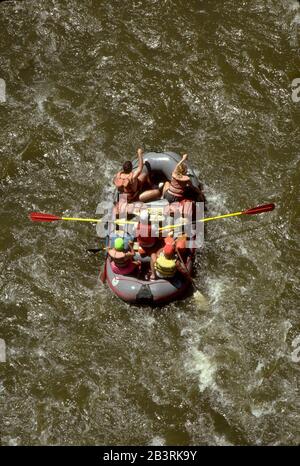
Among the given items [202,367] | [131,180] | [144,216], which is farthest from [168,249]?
[202,367]

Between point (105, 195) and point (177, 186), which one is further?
point (105, 195)

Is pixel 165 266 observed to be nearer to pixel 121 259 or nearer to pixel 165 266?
pixel 165 266

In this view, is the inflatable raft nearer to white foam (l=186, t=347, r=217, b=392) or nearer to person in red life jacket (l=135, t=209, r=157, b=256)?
person in red life jacket (l=135, t=209, r=157, b=256)

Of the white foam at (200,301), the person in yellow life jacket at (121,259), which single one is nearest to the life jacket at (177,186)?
the person in yellow life jacket at (121,259)

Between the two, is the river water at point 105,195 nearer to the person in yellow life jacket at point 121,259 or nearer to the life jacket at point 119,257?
the person in yellow life jacket at point 121,259

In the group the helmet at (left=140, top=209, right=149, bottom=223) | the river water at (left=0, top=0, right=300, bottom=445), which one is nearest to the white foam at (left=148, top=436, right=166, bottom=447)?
the river water at (left=0, top=0, right=300, bottom=445)

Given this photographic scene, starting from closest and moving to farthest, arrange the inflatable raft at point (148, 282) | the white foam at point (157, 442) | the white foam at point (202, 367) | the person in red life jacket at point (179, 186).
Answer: the white foam at point (157, 442)
the white foam at point (202, 367)
the inflatable raft at point (148, 282)
the person in red life jacket at point (179, 186)

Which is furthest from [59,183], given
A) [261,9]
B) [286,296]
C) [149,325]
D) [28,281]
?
→ [261,9]
